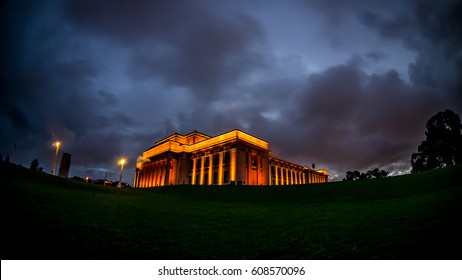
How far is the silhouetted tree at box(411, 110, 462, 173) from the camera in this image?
1865 inches

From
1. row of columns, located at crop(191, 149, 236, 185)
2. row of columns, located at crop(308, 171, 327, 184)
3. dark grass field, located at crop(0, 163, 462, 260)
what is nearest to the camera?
dark grass field, located at crop(0, 163, 462, 260)

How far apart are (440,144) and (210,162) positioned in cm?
5249

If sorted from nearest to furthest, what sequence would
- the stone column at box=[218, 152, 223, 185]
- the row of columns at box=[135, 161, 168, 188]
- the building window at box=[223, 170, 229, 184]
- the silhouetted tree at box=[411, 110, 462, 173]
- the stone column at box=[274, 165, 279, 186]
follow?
the silhouetted tree at box=[411, 110, 462, 173] → the building window at box=[223, 170, 229, 184] → the stone column at box=[218, 152, 223, 185] → the row of columns at box=[135, 161, 168, 188] → the stone column at box=[274, 165, 279, 186]

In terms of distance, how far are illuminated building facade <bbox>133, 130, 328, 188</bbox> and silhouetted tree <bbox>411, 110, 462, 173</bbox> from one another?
3709 centimetres

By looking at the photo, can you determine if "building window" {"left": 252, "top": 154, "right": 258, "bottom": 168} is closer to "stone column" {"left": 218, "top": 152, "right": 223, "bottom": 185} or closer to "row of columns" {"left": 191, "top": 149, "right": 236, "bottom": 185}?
"row of columns" {"left": 191, "top": 149, "right": 236, "bottom": 185}

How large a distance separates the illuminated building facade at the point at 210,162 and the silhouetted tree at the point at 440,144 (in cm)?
3709

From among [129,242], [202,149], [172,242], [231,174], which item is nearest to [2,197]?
[129,242]

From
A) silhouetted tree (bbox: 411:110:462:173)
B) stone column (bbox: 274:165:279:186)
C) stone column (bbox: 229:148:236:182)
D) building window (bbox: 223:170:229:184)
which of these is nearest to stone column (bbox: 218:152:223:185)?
building window (bbox: 223:170:229:184)

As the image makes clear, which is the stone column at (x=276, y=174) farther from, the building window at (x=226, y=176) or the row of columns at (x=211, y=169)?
the row of columns at (x=211, y=169)

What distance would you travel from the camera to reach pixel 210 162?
69.8 meters

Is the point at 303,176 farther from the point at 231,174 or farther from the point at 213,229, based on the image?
the point at 213,229

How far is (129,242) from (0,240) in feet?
11.4

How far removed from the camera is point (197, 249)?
850 cm

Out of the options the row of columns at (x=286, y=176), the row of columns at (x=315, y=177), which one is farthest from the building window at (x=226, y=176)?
the row of columns at (x=315, y=177)
